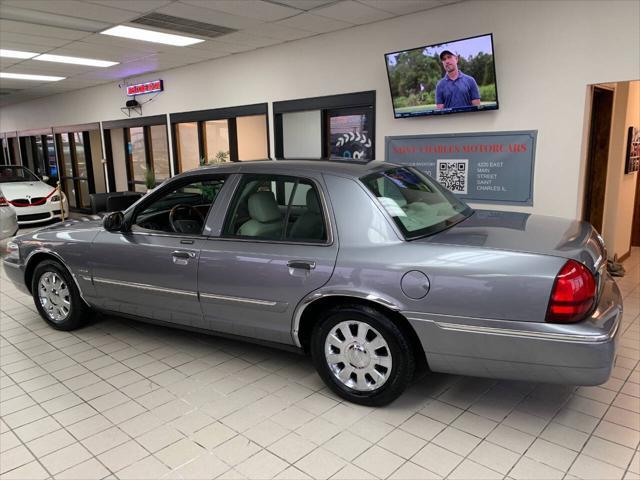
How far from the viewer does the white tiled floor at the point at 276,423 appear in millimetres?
2373

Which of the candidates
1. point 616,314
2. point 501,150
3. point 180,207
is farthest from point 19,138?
point 616,314

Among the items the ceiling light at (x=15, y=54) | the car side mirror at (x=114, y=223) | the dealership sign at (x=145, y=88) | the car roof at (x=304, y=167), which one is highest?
the ceiling light at (x=15, y=54)

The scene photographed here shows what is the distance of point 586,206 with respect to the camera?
224 inches

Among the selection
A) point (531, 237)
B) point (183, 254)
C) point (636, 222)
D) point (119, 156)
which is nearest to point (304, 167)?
point (183, 254)

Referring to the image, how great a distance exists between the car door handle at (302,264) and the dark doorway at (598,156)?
413 centimetres

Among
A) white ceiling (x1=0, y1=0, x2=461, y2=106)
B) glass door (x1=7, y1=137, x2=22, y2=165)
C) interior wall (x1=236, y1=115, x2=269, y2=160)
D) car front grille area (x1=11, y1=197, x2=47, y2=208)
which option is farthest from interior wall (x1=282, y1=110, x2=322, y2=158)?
glass door (x1=7, y1=137, x2=22, y2=165)

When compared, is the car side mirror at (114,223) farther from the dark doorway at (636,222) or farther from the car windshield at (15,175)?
the car windshield at (15,175)

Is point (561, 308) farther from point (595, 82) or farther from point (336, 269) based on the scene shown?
point (595, 82)

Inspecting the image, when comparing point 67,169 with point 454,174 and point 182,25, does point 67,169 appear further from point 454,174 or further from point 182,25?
point 454,174

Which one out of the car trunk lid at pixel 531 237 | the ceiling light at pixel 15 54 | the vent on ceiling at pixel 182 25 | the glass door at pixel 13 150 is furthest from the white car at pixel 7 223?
the glass door at pixel 13 150

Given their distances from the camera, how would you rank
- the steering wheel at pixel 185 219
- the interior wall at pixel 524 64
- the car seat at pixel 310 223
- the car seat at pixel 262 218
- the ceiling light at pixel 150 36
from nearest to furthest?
the car seat at pixel 310 223
the car seat at pixel 262 218
the steering wheel at pixel 185 219
the interior wall at pixel 524 64
the ceiling light at pixel 150 36

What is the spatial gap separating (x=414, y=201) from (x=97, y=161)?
1130 centimetres

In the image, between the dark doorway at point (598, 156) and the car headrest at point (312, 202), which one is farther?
the dark doorway at point (598, 156)

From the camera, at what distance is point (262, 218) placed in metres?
3.22
